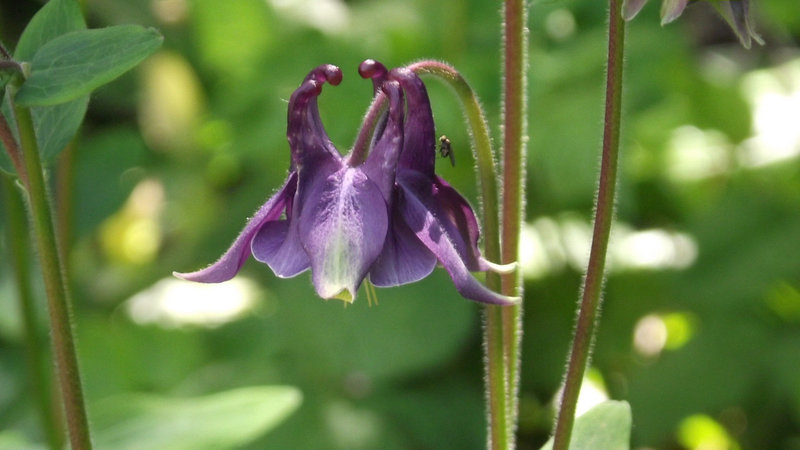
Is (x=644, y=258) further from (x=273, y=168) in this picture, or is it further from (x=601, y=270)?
(x=601, y=270)

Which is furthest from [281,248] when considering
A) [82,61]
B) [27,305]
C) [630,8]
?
[27,305]

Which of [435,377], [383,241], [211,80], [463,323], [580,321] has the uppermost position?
[383,241]

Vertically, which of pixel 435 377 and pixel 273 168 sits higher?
pixel 273 168

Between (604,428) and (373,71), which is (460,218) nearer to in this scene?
(373,71)

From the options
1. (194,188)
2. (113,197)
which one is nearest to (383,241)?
(113,197)

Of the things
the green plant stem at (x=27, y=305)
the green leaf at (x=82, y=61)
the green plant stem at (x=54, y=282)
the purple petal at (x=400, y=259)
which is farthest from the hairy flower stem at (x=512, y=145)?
the green plant stem at (x=27, y=305)

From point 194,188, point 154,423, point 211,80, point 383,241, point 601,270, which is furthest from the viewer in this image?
point 211,80

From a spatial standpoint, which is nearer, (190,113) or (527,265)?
(527,265)
